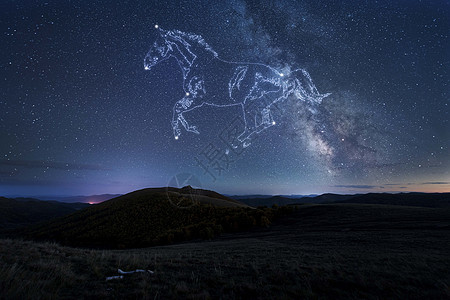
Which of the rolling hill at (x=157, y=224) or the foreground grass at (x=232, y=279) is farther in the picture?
the rolling hill at (x=157, y=224)

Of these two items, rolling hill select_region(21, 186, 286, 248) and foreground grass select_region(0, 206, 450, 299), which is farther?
rolling hill select_region(21, 186, 286, 248)

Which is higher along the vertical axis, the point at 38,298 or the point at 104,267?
Answer: the point at 38,298

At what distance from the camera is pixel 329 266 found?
782 cm

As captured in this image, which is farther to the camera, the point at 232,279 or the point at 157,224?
the point at 157,224

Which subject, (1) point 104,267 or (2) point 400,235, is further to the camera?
(2) point 400,235

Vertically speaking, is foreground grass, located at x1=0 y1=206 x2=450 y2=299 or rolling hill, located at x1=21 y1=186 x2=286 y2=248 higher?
foreground grass, located at x1=0 y1=206 x2=450 y2=299

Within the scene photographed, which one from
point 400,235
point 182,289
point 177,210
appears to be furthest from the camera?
point 177,210

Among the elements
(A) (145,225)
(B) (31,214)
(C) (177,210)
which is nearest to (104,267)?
(A) (145,225)

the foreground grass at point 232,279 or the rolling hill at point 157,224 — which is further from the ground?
the foreground grass at point 232,279

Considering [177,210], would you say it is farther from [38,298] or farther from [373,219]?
[38,298]

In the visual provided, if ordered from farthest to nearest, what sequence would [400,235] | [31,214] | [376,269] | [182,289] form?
[31,214]
[400,235]
[376,269]
[182,289]

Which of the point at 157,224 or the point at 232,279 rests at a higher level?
the point at 232,279

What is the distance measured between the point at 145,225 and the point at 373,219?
119ft

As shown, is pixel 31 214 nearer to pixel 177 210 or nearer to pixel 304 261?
pixel 177 210
